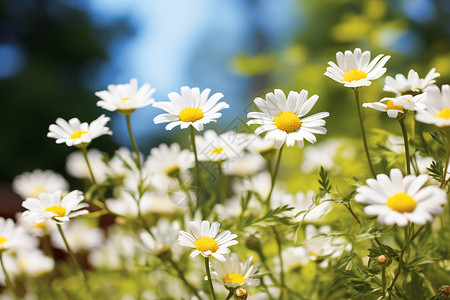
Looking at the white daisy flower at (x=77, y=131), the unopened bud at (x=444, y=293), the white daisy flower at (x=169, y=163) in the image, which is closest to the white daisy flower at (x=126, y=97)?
the white daisy flower at (x=77, y=131)

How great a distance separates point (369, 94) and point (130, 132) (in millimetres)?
672

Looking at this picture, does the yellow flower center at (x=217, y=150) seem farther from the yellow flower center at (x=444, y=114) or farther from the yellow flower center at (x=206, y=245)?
the yellow flower center at (x=444, y=114)

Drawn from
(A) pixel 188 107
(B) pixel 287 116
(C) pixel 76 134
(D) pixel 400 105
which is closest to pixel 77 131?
(C) pixel 76 134

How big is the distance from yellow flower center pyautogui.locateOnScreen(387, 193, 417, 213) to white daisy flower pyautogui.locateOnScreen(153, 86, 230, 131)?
189 mm

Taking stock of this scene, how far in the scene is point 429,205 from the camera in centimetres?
33

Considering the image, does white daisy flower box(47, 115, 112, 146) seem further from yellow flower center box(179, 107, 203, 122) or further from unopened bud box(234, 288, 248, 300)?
unopened bud box(234, 288, 248, 300)

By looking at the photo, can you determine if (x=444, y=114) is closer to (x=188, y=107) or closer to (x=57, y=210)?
(x=188, y=107)

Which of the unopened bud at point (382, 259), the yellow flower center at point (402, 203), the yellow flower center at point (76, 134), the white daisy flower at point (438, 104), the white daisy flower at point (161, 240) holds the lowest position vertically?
the white daisy flower at point (161, 240)

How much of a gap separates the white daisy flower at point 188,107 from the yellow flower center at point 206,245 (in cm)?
12

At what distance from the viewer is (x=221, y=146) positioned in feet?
1.86

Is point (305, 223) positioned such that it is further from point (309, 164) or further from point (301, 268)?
point (309, 164)

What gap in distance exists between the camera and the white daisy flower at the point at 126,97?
494 millimetres

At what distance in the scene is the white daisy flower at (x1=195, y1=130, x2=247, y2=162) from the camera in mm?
544

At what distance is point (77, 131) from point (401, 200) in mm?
352
